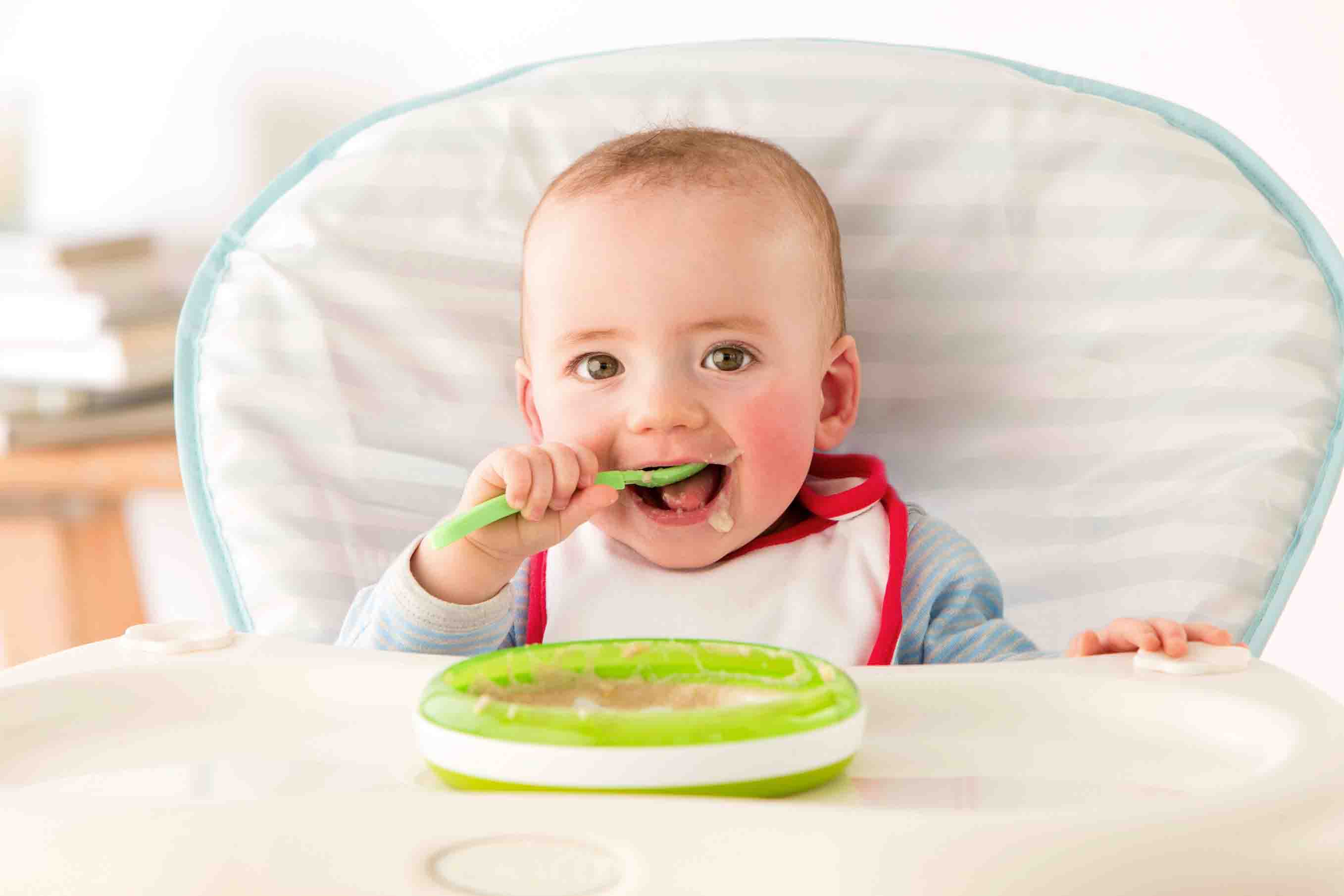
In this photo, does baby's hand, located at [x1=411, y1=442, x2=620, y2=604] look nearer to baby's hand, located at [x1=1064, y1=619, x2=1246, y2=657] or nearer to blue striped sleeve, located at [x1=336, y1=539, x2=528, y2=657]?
blue striped sleeve, located at [x1=336, y1=539, x2=528, y2=657]

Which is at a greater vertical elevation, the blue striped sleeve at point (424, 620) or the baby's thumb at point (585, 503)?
the baby's thumb at point (585, 503)

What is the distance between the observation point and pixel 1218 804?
525 millimetres

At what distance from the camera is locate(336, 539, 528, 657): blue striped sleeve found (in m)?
0.89

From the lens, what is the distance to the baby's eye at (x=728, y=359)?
95cm

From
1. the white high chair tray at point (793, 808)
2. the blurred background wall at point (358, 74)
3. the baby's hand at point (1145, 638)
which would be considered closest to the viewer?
the white high chair tray at point (793, 808)

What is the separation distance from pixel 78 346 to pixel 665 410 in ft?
3.32

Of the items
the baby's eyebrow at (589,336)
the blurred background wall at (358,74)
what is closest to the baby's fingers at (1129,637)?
the baby's eyebrow at (589,336)

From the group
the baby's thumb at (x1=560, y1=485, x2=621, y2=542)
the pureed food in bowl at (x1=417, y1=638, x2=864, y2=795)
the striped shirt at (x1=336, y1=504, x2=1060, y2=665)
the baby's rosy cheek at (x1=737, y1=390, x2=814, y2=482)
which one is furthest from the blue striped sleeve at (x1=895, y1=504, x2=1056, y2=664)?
the pureed food in bowl at (x1=417, y1=638, x2=864, y2=795)

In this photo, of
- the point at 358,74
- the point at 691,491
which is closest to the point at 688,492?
the point at 691,491

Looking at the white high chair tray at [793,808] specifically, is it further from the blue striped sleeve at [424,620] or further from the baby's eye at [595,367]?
the baby's eye at [595,367]

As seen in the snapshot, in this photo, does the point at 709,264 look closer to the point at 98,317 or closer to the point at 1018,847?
the point at 1018,847

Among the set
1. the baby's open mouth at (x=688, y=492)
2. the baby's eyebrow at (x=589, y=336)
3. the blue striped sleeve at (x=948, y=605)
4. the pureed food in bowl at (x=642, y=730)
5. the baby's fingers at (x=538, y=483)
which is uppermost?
the baby's eyebrow at (x=589, y=336)

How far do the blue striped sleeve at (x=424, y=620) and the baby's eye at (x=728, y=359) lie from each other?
0.60 ft

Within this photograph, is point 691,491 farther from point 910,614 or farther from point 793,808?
point 793,808
